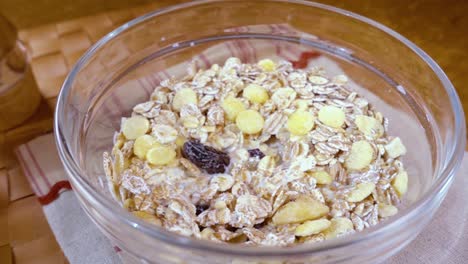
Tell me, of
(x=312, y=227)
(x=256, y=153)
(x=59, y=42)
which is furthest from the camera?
(x=59, y=42)

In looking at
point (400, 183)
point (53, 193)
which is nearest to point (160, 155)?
point (53, 193)

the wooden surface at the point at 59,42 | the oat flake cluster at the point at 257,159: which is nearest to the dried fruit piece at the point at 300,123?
the oat flake cluster at the point at 257,159

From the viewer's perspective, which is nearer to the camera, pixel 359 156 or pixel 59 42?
pixel 359 156

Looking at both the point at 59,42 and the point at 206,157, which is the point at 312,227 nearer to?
the point at 206,157

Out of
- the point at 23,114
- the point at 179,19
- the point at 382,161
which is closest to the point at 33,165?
the point at 23,114

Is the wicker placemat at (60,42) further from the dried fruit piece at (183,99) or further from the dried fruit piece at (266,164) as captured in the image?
the dried fruit piece at (266,164)

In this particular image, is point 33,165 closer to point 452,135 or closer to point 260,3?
point 260,3

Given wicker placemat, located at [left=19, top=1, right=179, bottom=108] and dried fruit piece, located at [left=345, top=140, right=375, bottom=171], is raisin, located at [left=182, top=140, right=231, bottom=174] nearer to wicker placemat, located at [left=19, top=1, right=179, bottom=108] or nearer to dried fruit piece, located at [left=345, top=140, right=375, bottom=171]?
dried fruit piece, located at [left=345, top=140, right=375, bottom=171]

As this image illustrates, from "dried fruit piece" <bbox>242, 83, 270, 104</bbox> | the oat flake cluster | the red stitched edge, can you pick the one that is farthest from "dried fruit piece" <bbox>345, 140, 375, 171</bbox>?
the red stitched edge
